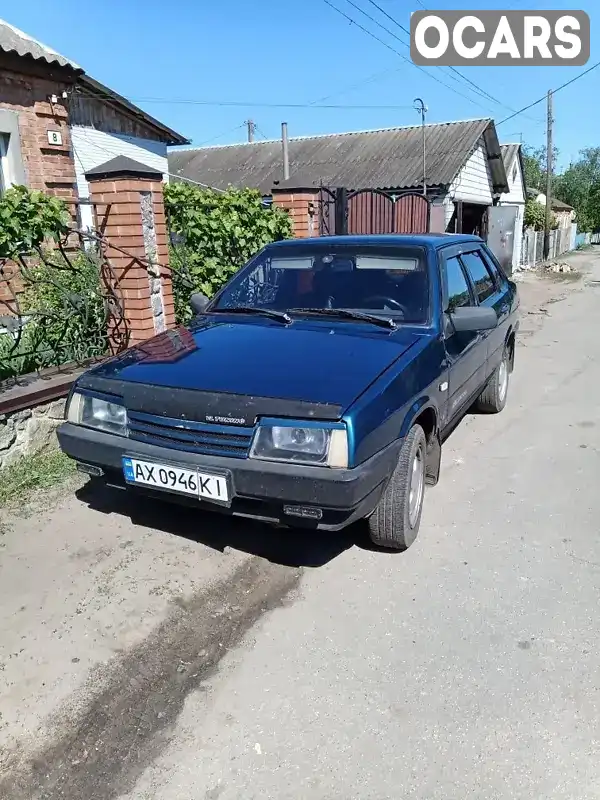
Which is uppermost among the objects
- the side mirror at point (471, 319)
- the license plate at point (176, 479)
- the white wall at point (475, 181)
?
the white wall at point (475, 181)

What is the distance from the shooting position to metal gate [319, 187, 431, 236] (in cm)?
936

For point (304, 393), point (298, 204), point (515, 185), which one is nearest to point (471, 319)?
point (304, 393)

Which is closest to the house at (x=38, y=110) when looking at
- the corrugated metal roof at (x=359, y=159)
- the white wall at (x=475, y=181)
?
the corrugated metal roof at (x=359, y=159)

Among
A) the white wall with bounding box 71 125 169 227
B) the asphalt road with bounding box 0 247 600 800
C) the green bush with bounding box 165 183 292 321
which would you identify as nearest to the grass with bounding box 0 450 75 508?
the asphalt road with bounding box 0 247 600 800

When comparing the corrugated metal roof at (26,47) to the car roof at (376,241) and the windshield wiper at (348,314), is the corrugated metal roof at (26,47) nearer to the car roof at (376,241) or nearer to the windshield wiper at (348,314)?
the car roof at (376,241)

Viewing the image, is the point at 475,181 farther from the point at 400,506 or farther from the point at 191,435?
the point at 191,435

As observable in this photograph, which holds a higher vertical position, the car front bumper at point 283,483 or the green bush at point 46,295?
the green bush at point 46,295

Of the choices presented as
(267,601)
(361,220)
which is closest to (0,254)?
(267,601)

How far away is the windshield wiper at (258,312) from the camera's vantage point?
12.2 feet

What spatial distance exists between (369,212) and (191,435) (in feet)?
30.3

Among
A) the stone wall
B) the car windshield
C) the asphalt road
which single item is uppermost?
the car windshield

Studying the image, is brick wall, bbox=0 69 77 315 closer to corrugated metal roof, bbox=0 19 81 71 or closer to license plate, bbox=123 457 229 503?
corrugated metal roof, bbox=0 19 81 71

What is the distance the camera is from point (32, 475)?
415cm

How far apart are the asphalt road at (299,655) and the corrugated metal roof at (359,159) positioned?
1373 centimetres
